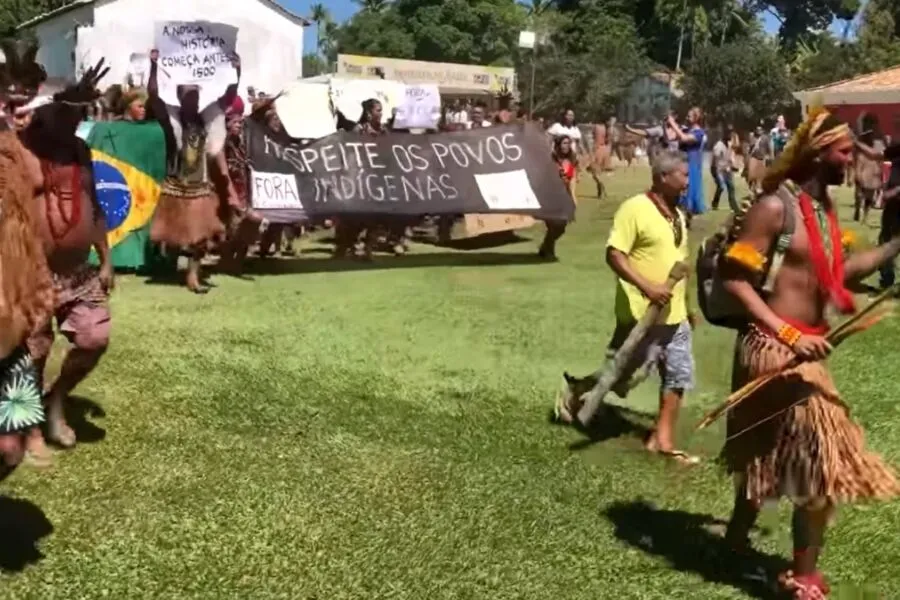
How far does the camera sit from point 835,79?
5491cm

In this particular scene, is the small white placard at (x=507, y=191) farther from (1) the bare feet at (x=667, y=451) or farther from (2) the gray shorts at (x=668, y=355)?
(1) the bare feet at (x=667, y=451)

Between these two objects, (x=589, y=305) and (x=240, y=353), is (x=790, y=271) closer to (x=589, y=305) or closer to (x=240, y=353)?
(x=240, y=353)

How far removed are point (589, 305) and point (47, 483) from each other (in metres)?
6.40

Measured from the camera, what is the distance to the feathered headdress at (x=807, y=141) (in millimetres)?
4715

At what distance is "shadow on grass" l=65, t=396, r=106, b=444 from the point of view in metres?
Result: 6.76

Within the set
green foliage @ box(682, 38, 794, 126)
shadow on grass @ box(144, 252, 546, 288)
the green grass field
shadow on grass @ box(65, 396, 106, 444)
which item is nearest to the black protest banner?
shadow on grass @ box(144, 252, 546, 288)

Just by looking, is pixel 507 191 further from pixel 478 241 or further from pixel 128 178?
pixel 128 178

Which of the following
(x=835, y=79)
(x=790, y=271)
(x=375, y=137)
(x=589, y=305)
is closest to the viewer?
(x=790, y=271)

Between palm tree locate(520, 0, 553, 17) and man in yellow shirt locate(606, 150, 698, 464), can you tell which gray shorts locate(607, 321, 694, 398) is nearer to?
man in yellow shirt locate(606, 150, 698, 464)

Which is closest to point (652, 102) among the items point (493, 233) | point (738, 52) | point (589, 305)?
point (738, 52)

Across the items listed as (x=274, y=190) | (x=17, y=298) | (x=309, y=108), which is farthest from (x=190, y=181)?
(x=309, y=108)

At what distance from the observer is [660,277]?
6.86m

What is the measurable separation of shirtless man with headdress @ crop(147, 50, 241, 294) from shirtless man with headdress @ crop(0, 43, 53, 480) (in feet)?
20.7

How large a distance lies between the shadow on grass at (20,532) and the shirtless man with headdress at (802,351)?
9.46 feet
